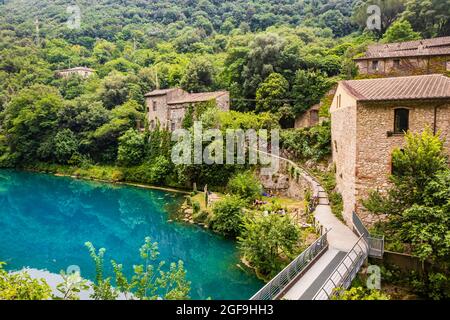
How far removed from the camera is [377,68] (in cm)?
3225

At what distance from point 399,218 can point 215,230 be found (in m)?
→ 11.9

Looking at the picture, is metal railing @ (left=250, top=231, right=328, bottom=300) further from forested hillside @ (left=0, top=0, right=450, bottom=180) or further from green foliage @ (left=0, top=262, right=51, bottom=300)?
forested hillside @ (left=0, top=0, right=450, bottom=180)

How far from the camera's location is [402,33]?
41.6 m

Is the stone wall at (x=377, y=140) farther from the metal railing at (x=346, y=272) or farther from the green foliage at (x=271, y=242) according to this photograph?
the green foliage at (x=271, y=242)

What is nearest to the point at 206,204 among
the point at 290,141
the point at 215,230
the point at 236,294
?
the point at 215,230

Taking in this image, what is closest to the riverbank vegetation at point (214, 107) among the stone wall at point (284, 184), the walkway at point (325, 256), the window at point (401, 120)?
the walkway at point (325, 256)

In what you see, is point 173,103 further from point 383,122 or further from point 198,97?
point 383,122

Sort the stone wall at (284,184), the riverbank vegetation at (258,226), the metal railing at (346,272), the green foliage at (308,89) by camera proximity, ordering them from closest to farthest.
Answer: the metal railing at (346,272) → the riverbank vegetation at (258,226) → the stone wall at (284,184) → the green foliage at (308,89)

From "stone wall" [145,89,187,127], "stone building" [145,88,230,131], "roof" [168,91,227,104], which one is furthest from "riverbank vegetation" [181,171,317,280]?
"stone wall" [145,89,187,127]

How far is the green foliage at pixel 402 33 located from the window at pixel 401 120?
102 ft

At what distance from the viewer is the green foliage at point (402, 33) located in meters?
41.2

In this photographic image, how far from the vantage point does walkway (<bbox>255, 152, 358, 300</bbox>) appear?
11164 millimetres

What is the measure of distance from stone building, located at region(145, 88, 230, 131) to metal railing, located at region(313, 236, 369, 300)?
79.6 ft

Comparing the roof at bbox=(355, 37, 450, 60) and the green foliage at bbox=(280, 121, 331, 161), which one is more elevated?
the roof at bbox=(355, 37, 450, 60)
